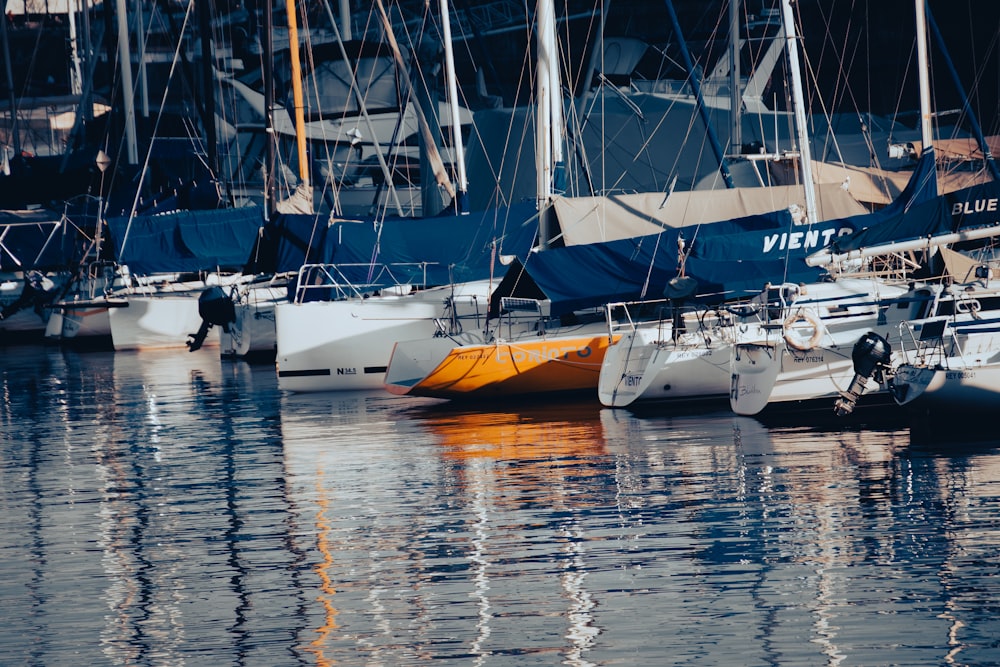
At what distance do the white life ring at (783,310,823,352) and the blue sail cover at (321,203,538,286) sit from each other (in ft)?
25.1

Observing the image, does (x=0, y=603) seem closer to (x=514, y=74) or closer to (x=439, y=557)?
(x=439, y=557)

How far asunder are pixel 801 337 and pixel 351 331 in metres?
8.52

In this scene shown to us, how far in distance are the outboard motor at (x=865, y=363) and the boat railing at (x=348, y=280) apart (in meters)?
9.31

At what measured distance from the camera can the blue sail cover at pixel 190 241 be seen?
3381cm

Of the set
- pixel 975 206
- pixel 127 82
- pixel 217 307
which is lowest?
pixel 217 307

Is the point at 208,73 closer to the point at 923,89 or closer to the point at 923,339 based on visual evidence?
the point at 923,89

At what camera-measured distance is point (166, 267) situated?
33875 millimetres

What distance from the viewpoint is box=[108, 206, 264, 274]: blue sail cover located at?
111ft

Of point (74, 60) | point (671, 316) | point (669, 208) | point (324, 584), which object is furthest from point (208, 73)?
point (74, 60)

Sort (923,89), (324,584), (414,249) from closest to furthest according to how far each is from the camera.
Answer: (324,584) → (923,89) → (414,249)

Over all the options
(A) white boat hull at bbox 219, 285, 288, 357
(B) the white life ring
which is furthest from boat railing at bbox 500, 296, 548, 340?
(A) white boat hull at bbox 219, 285, 288, 357

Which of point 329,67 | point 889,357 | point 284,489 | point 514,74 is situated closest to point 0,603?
point 284,489

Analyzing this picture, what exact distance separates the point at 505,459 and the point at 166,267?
19136 millimetres

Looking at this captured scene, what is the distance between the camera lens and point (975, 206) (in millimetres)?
17562
